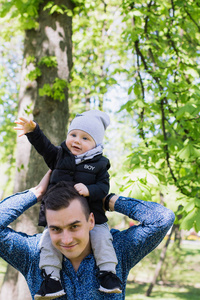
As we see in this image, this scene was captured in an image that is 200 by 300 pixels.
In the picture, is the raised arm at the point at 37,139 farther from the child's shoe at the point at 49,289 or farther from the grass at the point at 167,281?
the grass at the point at 167,281

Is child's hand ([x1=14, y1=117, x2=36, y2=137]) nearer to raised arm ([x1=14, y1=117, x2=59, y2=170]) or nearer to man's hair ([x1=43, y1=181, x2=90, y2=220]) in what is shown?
raised arm ([x1=14, y1=117, x2=59, y2=170])

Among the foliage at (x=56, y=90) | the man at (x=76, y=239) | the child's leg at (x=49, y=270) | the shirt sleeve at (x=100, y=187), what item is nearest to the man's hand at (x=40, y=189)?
the man at (x=76, y=239)

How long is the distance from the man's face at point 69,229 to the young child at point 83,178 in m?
0.14

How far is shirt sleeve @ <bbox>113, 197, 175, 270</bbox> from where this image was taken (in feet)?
6.84

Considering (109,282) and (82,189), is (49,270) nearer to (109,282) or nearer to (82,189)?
(109,282)

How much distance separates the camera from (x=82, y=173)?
2.18 m

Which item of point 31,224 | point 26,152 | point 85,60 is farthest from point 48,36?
point 85,60

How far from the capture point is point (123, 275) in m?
2.20

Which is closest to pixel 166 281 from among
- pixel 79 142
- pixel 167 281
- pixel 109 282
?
pixel 167 281

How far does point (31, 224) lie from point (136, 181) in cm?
203

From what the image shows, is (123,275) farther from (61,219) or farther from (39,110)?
(39,110)

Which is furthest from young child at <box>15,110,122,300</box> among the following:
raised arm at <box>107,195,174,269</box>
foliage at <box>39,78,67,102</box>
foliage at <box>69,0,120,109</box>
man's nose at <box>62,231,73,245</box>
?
foliage at <box>69,0,120,109</box>

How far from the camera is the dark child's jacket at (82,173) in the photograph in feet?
7.07

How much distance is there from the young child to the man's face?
0.46ft
